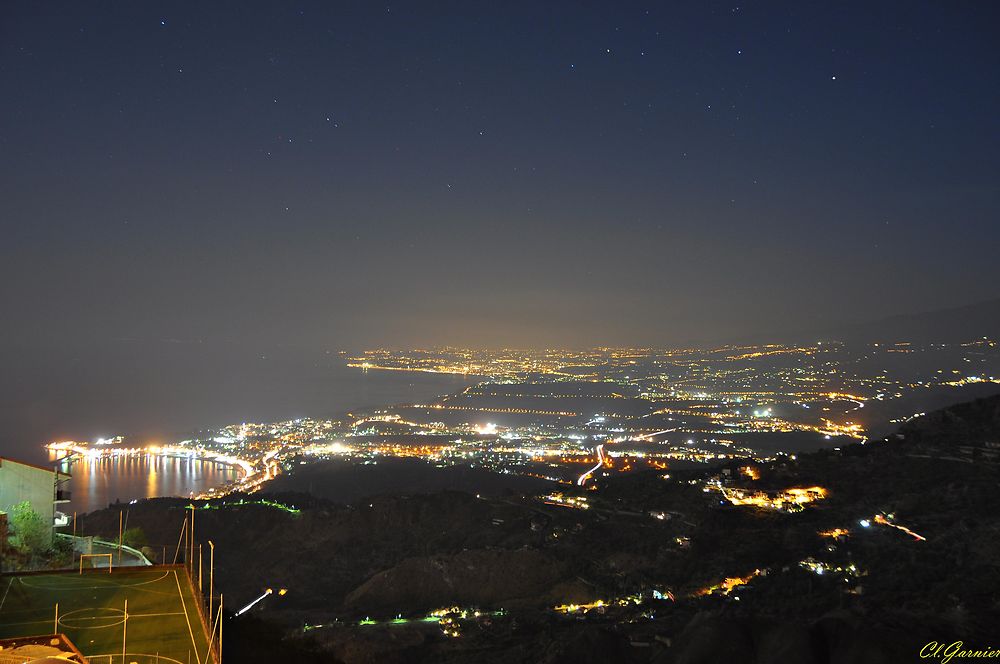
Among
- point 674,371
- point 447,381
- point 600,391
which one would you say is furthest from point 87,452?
point 674,371

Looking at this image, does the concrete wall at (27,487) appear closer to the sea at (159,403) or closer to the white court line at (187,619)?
the white court line at (187,619)

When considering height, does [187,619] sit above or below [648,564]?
above

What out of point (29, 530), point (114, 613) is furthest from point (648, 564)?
point (29, 530)

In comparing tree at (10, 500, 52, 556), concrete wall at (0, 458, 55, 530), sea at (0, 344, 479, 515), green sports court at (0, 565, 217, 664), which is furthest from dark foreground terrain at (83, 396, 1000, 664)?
sea at (0, 344, 479, 515)

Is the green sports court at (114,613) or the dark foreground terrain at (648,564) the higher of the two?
the green sports court at (114,613)

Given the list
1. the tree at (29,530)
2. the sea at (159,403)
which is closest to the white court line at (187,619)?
the tree at (29,530)

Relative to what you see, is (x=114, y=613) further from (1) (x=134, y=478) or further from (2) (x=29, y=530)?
(1) (x=134, y=478)
